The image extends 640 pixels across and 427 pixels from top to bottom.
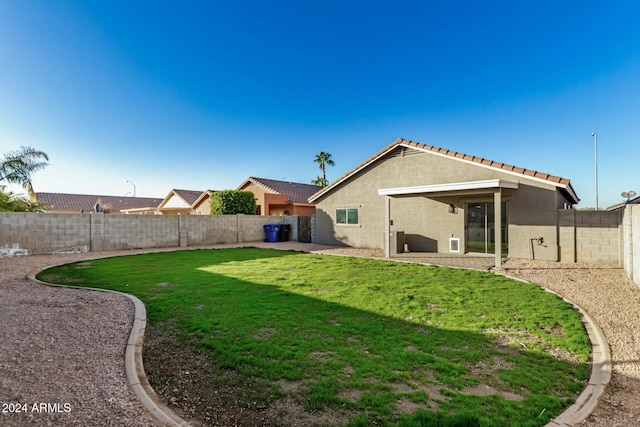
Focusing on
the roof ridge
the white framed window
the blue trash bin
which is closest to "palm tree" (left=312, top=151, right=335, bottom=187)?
the blue trash bin

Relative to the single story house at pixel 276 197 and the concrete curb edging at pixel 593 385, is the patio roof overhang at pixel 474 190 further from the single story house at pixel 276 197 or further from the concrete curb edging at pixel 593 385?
the single story house at pixel 276 197

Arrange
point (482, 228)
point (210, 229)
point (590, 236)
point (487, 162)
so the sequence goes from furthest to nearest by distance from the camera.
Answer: point (210, 229)
point (482, 228)
point (487, 162)
point (590, 236)

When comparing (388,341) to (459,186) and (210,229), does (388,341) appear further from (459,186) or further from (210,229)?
(210,229)

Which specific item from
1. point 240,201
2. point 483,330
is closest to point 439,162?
point 483,330

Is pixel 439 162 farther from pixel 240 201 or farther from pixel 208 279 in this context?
pixel 240 201

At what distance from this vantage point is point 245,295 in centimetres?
660

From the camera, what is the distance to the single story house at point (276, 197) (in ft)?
90.5

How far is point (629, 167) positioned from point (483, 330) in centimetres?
3090

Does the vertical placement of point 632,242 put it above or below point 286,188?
below

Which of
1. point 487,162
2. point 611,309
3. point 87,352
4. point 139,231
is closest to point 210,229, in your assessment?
point 139,231

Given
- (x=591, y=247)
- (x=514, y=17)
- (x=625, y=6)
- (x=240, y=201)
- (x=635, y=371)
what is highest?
(x=514, y=17)

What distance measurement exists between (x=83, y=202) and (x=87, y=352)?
4881 centimetres

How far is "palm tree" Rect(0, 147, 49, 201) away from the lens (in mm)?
14984

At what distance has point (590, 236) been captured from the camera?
10.2 m
